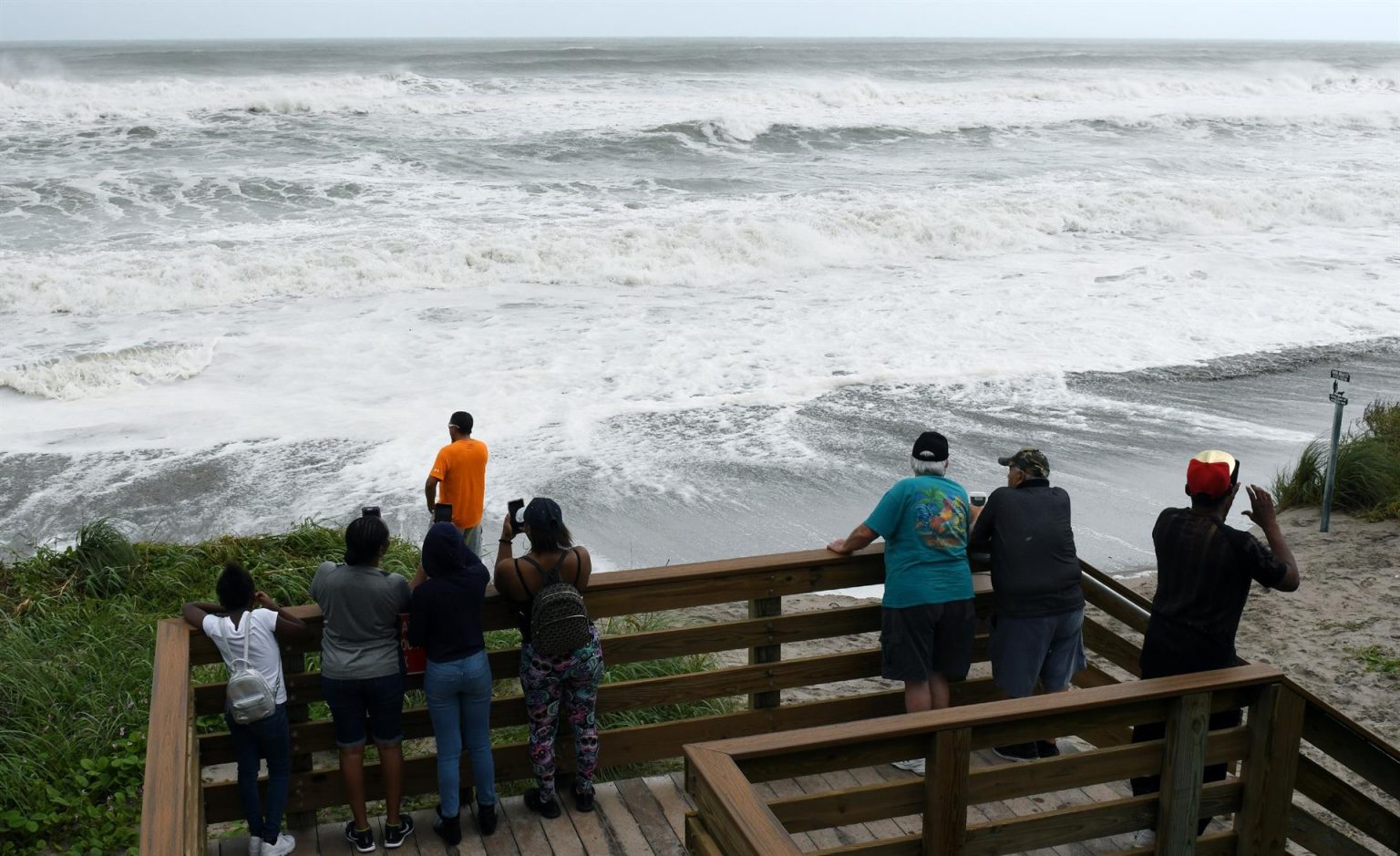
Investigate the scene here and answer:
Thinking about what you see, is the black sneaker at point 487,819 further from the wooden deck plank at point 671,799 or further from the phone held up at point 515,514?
the phone held up at point 515,514

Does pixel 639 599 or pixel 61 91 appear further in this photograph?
pixel 61 91

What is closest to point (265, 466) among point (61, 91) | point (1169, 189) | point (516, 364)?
point (516, 364)

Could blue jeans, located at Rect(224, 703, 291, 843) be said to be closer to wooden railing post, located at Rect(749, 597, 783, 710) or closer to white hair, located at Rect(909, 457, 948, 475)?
wooden railing post, located at Rect(749, 597, 783, 710)

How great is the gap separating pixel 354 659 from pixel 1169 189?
28.1 metres

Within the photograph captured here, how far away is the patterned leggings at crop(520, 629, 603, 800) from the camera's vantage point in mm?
4906

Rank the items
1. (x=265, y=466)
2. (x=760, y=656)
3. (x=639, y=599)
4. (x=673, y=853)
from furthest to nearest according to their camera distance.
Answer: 1. (x=265, y=466)
2. (x=760, y=656)
3. (x=639, y=599)
4. (x=673, y=853)

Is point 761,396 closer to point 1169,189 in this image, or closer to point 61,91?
point 1169,189

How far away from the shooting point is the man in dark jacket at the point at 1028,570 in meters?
5.22

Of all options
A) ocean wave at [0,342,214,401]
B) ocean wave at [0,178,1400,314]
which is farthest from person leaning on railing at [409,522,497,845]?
ocean wave at [0,178,1400,314]

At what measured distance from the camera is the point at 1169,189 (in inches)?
1150

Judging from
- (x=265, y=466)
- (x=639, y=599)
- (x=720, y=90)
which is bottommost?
(x=265, y=466)

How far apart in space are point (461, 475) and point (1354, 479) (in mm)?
7584

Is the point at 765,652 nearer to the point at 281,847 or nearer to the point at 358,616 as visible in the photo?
the point at 358,616

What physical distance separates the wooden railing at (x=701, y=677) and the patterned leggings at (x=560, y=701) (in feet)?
0.54
